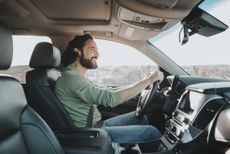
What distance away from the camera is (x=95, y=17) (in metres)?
3.20

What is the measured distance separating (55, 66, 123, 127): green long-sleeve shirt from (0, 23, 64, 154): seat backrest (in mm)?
748

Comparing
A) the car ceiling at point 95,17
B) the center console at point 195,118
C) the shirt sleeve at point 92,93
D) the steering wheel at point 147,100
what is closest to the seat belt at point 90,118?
the shirt sleeve at point 92,93

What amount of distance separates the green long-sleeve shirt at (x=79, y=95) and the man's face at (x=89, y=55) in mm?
151

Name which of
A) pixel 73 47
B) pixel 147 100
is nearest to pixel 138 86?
pixel 147 100

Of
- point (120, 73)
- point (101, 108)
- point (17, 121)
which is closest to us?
point (17, 121)

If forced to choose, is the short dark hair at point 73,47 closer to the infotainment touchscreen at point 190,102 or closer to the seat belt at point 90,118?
the seat belt at point 90,118

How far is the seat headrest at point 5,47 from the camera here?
171 centimetres

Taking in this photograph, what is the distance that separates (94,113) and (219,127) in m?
1.14

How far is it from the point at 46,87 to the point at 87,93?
1.26 ft

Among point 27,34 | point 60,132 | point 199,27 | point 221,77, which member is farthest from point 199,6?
point 27,34

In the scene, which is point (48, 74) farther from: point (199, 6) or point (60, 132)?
point (199, 6)

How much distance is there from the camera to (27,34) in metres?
3.58

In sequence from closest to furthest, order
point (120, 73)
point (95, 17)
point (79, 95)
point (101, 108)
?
point (79, 95) → point (95, 17) → point (120, 73) → point (101, 108)

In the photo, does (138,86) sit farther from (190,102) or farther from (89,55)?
(89,55)
